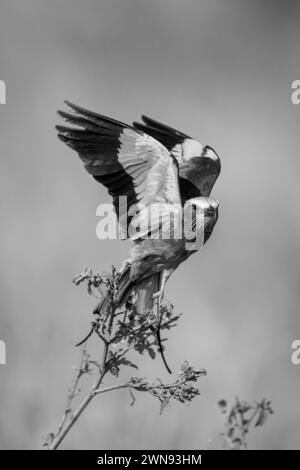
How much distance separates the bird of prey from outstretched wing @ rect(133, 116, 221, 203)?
0.75 m

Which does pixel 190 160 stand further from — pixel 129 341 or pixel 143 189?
pixel 129 341

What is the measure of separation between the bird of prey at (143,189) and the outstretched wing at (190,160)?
29.7 inches

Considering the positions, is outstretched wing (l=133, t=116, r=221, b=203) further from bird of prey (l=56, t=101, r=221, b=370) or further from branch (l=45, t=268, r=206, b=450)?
branch (l=45, t=268, r=206, b=450)

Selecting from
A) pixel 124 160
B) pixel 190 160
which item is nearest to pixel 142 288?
pixel 124 160

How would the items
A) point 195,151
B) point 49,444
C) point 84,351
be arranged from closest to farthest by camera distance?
point 49,444 < point 84,351 < point 195,151

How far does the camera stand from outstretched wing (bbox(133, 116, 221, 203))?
19.6ft

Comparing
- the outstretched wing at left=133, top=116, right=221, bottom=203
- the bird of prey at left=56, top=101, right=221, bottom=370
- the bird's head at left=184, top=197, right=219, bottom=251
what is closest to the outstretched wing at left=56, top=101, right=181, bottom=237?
the bird of prey at left=56, top=101, right=221, bottom=370

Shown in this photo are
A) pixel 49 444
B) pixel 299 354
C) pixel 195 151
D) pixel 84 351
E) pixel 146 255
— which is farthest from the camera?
pixel 195 151

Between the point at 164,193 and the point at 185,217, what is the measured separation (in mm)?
249

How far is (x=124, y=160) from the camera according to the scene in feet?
16.9

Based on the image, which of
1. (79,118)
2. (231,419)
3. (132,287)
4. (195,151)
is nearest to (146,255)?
(132,287)

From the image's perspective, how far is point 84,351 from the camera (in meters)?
3.16

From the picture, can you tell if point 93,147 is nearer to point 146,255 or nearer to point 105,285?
point 146,255

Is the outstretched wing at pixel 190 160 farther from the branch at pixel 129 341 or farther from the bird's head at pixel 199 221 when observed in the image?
the branch at pixel 129 341
